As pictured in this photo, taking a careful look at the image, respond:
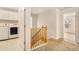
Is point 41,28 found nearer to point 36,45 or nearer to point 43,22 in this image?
point 43,22

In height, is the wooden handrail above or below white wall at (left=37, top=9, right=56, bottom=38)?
below

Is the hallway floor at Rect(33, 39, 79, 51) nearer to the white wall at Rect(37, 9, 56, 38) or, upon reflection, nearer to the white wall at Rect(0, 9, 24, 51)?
the white wall at Rect(37, 9, 56, 38)

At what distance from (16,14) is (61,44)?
88cm

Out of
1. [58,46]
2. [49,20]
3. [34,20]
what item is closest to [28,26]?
[34,20]

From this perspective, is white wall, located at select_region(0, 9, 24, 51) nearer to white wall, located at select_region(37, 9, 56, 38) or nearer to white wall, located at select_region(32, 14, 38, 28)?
white wall, located at select_region(32, 14, 38, 28)

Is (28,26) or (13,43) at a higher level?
(28,26)

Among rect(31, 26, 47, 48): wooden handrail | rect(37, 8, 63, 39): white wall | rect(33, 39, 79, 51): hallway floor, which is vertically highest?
rect(37, 8, 63, 39): white wall

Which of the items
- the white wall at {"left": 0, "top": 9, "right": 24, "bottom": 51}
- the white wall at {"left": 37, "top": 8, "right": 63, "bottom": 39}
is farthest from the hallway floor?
the white wall at {"left": 0, "top": 9, "right": 24, "bottom": 51}

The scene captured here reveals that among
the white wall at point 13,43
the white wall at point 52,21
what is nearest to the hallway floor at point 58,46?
the white wall at point 52,21

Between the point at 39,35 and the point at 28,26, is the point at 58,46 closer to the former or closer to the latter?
the point at 39,35

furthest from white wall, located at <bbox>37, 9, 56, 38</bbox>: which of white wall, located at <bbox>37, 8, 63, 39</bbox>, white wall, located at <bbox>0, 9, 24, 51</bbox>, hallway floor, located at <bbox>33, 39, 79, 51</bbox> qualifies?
white wall, located at <bbox>0, 9, 24, 51</bbox>

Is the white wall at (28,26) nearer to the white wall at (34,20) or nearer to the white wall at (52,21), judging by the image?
the white wall at (34,20)
